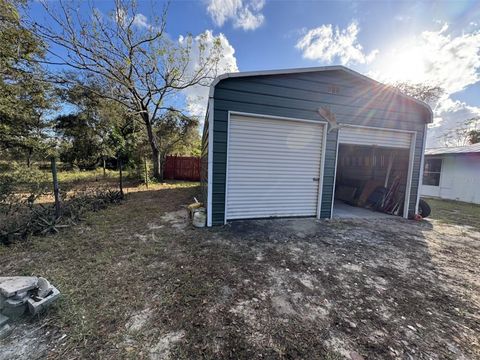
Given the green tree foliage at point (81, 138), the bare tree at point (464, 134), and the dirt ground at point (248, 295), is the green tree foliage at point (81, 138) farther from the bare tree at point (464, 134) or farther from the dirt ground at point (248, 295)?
the bare tree at point (464, 134)

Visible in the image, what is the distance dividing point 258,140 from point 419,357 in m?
3.63

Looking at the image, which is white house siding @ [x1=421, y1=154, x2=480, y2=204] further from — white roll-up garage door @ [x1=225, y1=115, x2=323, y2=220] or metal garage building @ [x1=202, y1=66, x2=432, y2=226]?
white roll-up garage door @ [x1=225, y1=115, x2=323, y2=220]

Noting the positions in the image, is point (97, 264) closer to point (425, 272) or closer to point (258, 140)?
point (258, 140)

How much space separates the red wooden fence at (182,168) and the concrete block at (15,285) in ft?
34.2

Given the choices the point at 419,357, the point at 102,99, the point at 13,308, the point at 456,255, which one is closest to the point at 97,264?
the point at 13,308

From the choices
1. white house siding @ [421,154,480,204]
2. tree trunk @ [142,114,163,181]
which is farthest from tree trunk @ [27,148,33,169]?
white house siding @ [421,154,480,204]

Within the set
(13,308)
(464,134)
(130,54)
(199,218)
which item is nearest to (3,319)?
(13,308)

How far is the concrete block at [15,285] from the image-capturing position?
1.63 metres

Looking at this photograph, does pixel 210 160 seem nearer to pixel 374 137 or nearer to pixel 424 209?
pixel 374 137

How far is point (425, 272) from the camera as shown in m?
2.59

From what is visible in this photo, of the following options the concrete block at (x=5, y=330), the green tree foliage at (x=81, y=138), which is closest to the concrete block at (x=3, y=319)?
the concrete block at (x=5, y=330)

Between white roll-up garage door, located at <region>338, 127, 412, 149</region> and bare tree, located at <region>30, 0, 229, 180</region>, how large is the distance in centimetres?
718

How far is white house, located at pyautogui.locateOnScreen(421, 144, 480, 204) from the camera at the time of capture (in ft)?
27.8

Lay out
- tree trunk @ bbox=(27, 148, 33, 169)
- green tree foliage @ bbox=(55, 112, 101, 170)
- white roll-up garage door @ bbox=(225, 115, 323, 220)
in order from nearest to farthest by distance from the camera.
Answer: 1. tree trunk @ bbox=(27, 148, 33, 169)
2. white roll-up garage door @ bbox=(225, 115, 323, 220)
3. green tree foliage @ bbox=(55, 112, 101, 170)
